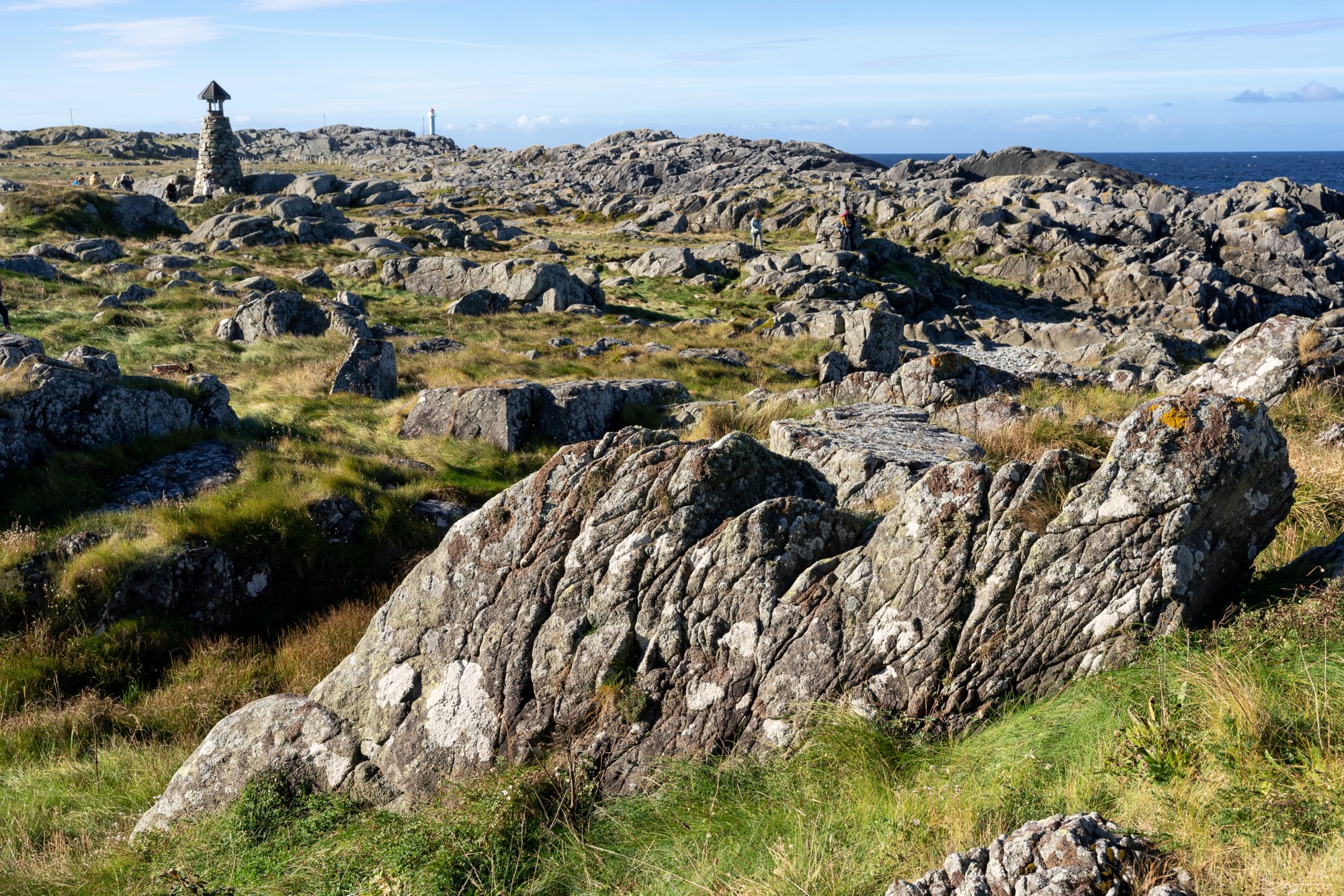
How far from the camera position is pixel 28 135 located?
15450 centimetres

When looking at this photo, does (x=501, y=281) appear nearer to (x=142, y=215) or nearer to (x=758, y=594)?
(x=142, y=215)

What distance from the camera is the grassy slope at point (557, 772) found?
468 cm

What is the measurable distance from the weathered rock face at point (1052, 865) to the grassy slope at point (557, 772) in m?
0.29

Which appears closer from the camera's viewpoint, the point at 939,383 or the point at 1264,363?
the point at 1264,363

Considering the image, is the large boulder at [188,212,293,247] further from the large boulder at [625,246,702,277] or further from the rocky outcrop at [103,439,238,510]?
the rocky outcrop at [103,439,238,510]

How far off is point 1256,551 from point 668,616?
4.78m

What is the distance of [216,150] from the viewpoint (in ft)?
244

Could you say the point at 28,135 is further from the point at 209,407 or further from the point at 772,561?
the point at 772,561

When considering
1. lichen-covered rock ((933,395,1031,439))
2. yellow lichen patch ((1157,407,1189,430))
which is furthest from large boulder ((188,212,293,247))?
yellow lichen patch ((1157,407,1189,430))

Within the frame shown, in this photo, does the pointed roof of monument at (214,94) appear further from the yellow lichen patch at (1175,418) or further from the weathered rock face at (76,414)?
the yellow lichen patch at (1175,418)

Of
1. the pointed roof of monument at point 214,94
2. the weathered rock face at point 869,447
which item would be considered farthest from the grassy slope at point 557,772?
the pointed roof of monument at point 214,94

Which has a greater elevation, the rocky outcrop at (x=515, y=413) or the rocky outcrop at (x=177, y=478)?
the rocky outcrop at (x=515, y=413)

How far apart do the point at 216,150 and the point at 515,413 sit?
71857 mm

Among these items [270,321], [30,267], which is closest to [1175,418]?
[270,321]
